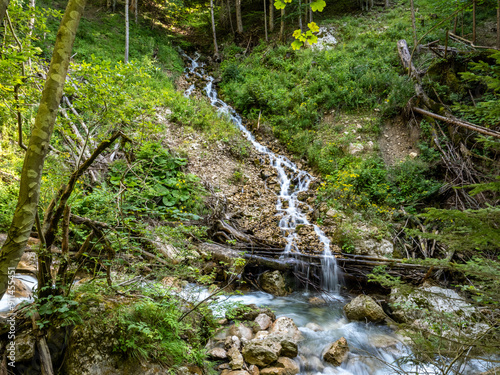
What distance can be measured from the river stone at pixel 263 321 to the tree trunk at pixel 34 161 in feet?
12.0

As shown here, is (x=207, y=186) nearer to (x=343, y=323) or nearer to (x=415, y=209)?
(x=343, y=323)

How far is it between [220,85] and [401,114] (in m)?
9.82

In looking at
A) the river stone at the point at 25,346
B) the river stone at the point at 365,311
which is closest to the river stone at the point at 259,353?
the river stone at the point at 365,311

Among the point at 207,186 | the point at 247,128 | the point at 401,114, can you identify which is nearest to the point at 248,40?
the point at 247,128

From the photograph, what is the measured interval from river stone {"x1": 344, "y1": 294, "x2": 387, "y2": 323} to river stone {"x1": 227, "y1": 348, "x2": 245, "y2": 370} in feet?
8.73

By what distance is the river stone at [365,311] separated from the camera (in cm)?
497

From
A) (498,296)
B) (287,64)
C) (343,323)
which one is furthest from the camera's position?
(287,64)

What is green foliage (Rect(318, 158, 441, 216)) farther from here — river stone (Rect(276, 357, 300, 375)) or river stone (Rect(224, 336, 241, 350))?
river stone (Rect(224, 336, 241, 350))

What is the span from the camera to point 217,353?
12.0ft

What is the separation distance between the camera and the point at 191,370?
9.34 feet

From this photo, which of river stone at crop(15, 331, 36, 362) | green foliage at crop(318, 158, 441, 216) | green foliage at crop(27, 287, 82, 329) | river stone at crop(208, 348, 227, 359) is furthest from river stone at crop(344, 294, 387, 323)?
river stone at crop(15, 331, 36, 362)

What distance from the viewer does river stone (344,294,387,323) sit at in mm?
4969

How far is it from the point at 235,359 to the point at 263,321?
39.6 inches

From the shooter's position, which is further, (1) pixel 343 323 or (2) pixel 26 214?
(1) pixel 343 323
